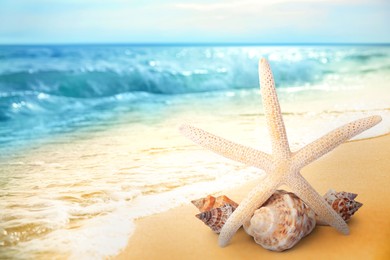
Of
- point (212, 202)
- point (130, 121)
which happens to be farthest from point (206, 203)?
point (130, 121)

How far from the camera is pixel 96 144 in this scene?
155cm

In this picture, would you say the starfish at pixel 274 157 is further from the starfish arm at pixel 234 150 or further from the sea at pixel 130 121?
the sea at pixel 130 121

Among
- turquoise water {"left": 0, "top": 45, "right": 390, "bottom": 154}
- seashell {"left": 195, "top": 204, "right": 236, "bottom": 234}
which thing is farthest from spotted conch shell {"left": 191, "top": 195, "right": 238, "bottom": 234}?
turquoise water {"left": 0, "top": 45, "right": 390, "bottom": 154}

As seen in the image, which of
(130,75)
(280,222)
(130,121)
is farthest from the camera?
(130,75)

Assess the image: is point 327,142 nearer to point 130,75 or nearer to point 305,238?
point 305,238

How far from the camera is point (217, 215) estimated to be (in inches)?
33.6

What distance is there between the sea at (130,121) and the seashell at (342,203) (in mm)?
297

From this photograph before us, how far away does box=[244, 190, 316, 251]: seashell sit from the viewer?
795mm

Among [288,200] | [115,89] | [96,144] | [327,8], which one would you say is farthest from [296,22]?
[115,89]

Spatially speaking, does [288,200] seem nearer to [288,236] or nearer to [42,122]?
[288,236]

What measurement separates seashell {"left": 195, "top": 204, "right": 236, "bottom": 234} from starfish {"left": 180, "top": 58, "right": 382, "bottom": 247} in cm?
3

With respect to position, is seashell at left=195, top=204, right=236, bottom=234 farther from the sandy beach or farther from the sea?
the sea

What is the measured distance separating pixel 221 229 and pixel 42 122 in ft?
4.25

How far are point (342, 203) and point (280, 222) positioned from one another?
147mm
